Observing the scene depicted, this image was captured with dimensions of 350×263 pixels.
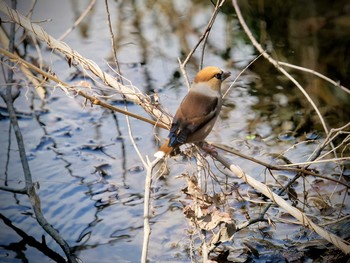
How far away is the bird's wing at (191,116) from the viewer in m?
3.85

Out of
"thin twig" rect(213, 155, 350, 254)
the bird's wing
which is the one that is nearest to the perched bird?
the bird's wing

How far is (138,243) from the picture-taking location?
4699 millimetres

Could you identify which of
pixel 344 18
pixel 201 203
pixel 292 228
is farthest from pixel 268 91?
pixel 201 203

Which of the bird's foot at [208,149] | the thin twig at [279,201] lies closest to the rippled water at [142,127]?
the bird's foot at [208,149]

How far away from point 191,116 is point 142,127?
2270 mm

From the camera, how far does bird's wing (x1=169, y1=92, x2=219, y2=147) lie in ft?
12.6

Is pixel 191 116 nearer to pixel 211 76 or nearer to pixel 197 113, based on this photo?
pixel 197 113

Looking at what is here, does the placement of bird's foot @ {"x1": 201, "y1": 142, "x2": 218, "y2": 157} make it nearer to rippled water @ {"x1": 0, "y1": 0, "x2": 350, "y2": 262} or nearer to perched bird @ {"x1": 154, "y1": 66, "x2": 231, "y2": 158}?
perched bird @ {"x1": 154, "y1": 66, "x2": 231, "y2": 158}

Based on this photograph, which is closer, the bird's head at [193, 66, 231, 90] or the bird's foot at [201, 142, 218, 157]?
the bird's foot at [201, 142, 218, 157]

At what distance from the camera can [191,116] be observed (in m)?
4.01

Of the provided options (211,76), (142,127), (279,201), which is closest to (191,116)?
(211,76)

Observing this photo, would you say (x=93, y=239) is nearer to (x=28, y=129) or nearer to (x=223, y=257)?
(x=223, y=257)

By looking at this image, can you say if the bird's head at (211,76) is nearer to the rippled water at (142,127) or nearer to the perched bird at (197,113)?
the perched bird at (197,113)

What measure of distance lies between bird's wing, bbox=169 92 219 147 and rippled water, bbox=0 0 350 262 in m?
0.28
